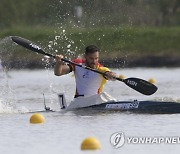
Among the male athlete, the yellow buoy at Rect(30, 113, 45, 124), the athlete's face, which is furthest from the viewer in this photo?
the male athlete

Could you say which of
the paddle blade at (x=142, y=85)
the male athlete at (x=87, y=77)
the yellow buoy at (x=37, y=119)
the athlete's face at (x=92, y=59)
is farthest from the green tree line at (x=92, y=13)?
the yellow buoy at (x=37, y=119)

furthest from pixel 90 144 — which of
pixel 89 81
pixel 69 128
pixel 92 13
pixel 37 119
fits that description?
pixel 92 13

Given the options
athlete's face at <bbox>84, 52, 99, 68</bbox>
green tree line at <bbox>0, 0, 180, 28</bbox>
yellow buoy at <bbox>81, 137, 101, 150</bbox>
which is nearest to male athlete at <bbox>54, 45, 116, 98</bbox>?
athlete's face at <bbox>84, 52, 99, 68</bbox>

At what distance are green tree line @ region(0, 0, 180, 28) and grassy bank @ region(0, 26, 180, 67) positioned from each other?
687mm

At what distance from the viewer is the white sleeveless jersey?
59.1 feet

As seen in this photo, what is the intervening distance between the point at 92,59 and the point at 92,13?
56.7ft

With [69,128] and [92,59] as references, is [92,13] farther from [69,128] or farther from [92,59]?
[69,128]

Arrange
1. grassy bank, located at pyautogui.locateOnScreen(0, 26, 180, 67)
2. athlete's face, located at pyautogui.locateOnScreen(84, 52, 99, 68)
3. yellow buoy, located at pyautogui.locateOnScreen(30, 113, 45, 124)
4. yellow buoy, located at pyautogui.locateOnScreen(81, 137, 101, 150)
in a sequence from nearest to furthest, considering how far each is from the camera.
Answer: yellow buoy, located at pyautogui.locateOnScreen(81, 137, 101, 150)
yellow buoy, located at pyautogui.locateOnScreen(30, 113, 45, 124)
athlete's face, located at pyautogui.locateOnScreen(84, 52, 99, 68)
grassy bank, located at pyautogui.locateOnScreen(0, 26, 180, 67)

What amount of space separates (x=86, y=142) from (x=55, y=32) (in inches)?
1012

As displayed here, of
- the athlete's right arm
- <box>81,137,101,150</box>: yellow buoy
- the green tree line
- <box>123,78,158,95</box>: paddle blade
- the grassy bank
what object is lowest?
<box>81,137,101,150</box>: yellow buoy

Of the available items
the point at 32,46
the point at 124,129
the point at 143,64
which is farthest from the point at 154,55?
the point at 124,129

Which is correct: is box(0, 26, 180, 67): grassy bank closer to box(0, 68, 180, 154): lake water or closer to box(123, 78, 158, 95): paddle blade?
box(0, 68, 180, 154): lake water

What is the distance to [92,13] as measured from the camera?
34.9 meters

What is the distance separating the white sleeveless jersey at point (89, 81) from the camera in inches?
709
